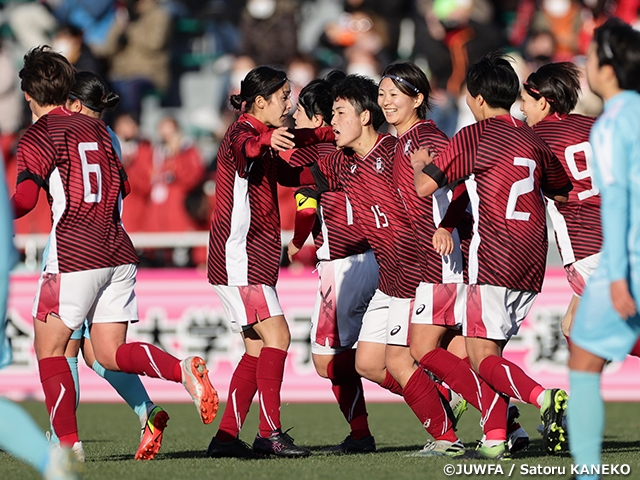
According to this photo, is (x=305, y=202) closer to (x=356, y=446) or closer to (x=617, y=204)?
(x=356, y=446)

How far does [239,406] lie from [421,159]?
2198 millimetres

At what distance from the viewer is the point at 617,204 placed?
15.3 feet

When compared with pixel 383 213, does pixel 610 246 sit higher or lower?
lower

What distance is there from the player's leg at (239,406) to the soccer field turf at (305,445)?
228 millimetres

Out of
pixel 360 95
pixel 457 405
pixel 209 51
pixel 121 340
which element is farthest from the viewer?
pixel 209 51

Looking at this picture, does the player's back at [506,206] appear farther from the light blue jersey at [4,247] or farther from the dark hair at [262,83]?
the light blue jersey at [4,247]

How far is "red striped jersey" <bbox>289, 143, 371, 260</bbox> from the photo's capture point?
7.59m

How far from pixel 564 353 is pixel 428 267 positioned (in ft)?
16.5

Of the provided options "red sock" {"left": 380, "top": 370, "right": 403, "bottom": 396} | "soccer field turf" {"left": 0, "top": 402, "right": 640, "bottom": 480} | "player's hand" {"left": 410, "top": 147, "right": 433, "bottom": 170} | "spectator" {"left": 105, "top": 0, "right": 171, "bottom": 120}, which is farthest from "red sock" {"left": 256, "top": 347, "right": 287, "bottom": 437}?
"spectator" {"left": 105, "top": 0, "right": 171, "bottom": 120}

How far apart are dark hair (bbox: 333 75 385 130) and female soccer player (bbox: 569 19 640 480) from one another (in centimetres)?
242

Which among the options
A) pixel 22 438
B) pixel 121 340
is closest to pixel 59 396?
pixel 121 340

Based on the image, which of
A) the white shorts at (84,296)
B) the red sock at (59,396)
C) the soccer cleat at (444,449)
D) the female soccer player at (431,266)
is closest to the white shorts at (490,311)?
the female soccer player at (431,266)

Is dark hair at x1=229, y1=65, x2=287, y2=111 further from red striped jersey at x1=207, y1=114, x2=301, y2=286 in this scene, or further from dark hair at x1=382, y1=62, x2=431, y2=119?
dark hair at x1=382, y1=62, x2=431, y2=119

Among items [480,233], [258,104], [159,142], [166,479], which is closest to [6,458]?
[166,479]
